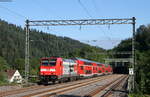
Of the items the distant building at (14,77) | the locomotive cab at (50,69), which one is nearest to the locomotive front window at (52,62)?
the locomotive cab at (50,69)

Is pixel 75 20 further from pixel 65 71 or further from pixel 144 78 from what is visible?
pixel 144 78

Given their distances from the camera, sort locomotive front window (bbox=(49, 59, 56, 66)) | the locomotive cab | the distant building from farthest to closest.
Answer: the distant building < locomotive front window (bbox=(49, 59, 56, 66)) < the locomotive cab

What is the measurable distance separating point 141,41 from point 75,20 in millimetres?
65511

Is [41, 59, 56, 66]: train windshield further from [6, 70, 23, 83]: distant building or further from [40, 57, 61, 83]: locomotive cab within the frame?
[6, 70, 23, 83]: distant building

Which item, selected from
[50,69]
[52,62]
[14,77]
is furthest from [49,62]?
[14,77]

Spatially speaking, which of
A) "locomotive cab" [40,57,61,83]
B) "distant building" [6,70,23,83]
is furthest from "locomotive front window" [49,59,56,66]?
"distant building" [6,70,23,83]

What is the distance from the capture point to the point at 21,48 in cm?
11088

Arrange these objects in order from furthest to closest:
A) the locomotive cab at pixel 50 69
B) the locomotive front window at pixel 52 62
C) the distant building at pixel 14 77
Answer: the distant building at pixel 14 77 → the locomotive front window at pixel 52 62 → the locomotive cab at pixel 50 69

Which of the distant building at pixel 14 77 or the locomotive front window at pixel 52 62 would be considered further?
the distant building at pixel 14 77

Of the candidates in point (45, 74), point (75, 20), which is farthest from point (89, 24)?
point (45, 74)

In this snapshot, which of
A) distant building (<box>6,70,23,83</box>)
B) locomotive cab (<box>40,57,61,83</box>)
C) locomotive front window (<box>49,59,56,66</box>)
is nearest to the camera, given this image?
locomotive cab (<box>40,57,61,83</box>)

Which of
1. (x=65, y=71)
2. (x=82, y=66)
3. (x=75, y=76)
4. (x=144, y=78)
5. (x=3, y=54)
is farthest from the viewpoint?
(x=3, y=54)

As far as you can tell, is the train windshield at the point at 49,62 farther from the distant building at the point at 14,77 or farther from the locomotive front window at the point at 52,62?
the distant building at the point at 14,77

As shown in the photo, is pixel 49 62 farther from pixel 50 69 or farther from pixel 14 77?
pixel 14 77
